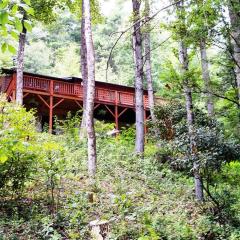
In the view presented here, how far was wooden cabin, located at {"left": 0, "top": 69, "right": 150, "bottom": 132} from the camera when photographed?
18219 mm

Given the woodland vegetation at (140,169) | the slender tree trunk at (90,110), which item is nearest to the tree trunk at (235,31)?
the woodland vegetation at (140,169)

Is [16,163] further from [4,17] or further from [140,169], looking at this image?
[140,169]

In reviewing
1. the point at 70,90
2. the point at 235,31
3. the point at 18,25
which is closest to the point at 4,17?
the point at 18,25

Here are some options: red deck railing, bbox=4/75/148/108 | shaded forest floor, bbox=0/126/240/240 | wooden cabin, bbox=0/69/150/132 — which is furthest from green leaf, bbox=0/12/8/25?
red deck railing, bbox=4/75/148/108

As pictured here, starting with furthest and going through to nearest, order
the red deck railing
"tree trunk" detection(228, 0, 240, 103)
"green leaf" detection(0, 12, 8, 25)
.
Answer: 1. the red deck railing
2. "tree trunk" detection(228, 0, 240, 103)
3. "green leaf" detection(0, 12, 8, 25)

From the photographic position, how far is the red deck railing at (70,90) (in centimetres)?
1819

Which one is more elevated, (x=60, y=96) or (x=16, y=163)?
(x=60, y=96)

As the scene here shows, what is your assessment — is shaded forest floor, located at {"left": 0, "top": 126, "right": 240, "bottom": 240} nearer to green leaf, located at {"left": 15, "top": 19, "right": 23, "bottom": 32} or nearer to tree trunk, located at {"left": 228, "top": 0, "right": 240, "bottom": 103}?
tree trunk, located at {"left": 228, "top": 0, "right": 240, "bottom": 103}

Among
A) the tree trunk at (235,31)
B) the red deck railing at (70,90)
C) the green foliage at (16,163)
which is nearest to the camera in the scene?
the green foliage at (16,163)

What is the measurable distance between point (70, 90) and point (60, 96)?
2.71 feet

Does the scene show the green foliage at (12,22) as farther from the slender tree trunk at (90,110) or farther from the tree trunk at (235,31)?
the tree trunk at (235,31)

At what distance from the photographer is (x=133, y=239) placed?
18.7 feet

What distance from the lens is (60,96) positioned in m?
19.0

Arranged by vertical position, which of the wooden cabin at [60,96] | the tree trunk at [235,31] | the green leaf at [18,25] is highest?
the wooden cabin at [60,96]
